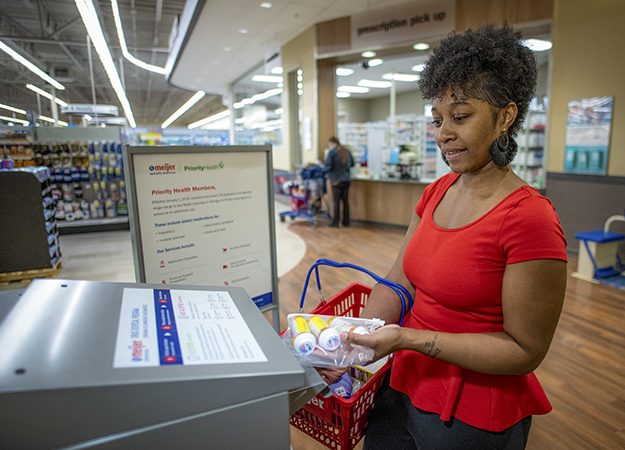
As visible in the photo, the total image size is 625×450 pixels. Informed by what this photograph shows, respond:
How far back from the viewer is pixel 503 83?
0.95 meters

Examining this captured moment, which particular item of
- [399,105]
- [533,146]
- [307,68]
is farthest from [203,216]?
→ [399,105]

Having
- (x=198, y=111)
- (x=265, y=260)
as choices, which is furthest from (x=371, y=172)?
(x=198, y=111)

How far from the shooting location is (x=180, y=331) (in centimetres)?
74

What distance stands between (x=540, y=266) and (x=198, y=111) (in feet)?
82.8

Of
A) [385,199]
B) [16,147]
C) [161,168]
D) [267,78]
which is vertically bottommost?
[385,199]

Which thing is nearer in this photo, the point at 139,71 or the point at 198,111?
the point at 139,71

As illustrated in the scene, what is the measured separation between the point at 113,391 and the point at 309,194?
7.20m

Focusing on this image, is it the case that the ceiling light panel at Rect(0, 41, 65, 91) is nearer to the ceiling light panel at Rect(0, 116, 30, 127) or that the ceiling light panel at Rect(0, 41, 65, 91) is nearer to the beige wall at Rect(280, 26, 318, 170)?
the ceiling light panel at Rect(0, 116, 30, 127)

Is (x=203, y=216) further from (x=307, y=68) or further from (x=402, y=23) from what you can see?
(x=307, y=68)

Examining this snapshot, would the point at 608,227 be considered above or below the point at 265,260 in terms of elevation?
below

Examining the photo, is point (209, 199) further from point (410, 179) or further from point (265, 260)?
point (410, 179)

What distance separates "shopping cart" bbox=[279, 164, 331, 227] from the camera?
7.55m

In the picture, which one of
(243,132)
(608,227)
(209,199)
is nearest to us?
(209,199)

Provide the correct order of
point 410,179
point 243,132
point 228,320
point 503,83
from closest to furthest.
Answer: point 228,320
point 503,83
point 410,179
point 243,132
